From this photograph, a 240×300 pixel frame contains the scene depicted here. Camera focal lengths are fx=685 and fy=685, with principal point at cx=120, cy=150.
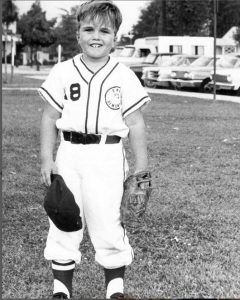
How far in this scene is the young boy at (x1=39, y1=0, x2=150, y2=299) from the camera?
11.3ft

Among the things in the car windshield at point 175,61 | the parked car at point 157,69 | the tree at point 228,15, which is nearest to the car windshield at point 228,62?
the parked car at point 157,69

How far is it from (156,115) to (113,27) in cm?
1086

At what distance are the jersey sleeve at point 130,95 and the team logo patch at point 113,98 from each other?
39 mm

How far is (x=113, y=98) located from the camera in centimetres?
345

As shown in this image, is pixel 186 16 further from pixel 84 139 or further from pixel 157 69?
pixel 84 139

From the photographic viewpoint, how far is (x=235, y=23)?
83.0m

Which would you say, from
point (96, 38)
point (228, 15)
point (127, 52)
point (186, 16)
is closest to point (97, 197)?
point (96, 38)

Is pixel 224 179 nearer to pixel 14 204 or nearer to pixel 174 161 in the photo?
pixel 174 161

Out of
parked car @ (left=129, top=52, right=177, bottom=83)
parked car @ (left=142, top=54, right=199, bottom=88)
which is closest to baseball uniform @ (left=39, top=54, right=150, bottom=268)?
parked car @ (left=142, top=54, right=199, bottom=88)

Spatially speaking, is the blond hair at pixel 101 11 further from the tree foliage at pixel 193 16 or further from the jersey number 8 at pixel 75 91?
the tree foliage at pixel 193 16

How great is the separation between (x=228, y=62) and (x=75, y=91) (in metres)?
21.0

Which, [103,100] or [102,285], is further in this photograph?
[102,285]

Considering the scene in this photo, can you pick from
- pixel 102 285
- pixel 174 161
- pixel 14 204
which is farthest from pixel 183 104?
pixel 102 285

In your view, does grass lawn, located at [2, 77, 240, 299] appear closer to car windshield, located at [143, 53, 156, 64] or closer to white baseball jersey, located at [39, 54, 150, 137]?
white baseball jersey, located at [39, 54, 150, 137]
